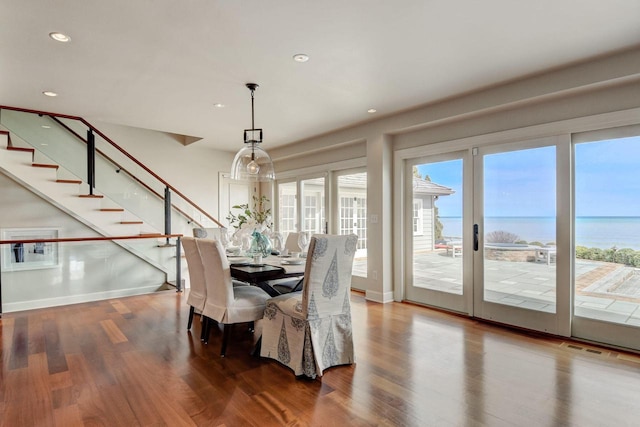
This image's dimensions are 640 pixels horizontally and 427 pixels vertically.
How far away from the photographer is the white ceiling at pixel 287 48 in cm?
235

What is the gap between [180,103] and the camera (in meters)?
4.36

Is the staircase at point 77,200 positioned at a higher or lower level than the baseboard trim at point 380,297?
higher

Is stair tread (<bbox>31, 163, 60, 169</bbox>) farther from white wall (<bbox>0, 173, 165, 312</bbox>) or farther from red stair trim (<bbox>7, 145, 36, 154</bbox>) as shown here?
white wall (<bbox>0, 173, 165, 312</bbox>)

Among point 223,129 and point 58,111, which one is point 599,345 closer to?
point 223,129

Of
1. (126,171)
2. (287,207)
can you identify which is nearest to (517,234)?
(287,207)

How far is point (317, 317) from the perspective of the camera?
2709mm

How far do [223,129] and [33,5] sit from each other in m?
3.38

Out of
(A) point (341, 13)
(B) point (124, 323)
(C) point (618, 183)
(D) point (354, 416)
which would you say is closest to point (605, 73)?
(C) point (618, 183)

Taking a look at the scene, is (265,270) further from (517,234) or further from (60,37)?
(517,234)

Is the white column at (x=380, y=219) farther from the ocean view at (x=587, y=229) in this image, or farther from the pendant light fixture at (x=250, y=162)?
the pendant light fixture at (x=250, y=162)

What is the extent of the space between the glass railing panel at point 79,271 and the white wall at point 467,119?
125 inches

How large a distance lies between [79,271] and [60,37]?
3.30 metres

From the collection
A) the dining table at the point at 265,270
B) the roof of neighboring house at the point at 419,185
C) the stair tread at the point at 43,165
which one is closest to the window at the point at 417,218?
the roof of neighboring house at the point at 419,185

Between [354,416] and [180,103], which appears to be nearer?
[354,416]
